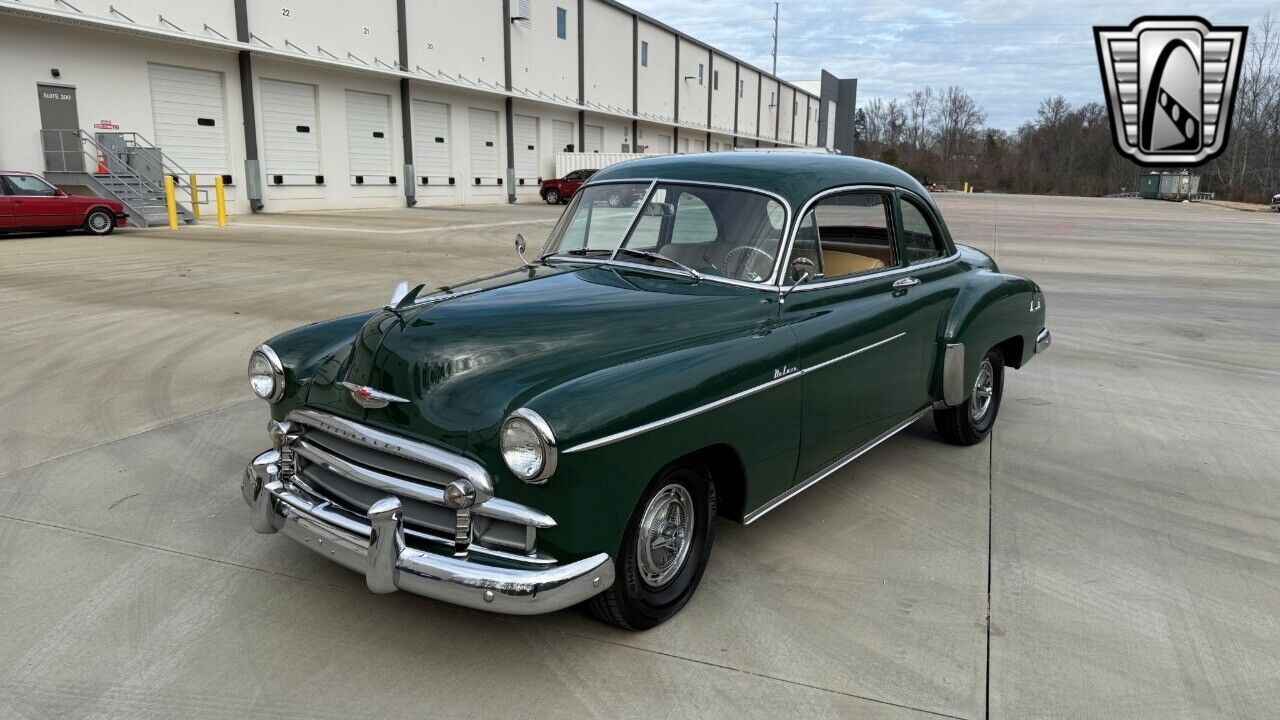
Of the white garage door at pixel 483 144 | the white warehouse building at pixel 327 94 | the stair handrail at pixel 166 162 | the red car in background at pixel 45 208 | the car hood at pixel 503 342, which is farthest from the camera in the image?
the white garage door at pixel 483 144

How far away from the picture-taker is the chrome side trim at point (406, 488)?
267 centimetres

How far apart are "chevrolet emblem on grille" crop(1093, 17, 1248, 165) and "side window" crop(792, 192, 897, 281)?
9.79 m

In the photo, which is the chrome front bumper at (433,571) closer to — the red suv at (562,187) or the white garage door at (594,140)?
the red suv at (562,187)

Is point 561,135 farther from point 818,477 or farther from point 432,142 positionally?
point 818,477

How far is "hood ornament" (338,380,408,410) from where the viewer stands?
2990mm

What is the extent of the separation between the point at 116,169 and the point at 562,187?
17.1 m

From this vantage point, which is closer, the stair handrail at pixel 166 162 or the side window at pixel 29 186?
the side window at pixel 29 186

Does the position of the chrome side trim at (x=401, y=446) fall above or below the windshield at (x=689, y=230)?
below

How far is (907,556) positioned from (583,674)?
65.9 inches

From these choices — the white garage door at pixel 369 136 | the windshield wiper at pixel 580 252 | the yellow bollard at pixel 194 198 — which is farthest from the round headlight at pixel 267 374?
the white garage door at pixel 369 136

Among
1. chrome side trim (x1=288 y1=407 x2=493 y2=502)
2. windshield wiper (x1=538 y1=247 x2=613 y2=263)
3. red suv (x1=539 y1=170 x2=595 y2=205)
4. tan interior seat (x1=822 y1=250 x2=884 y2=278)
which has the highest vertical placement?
red suv (x1=539 y1=170 x2=595 y2=205)

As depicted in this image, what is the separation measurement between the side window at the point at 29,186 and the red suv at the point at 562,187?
1855cm

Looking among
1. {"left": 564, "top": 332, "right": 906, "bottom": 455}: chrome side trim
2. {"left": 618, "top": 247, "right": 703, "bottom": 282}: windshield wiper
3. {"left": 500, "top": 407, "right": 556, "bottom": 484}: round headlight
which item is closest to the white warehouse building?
{"left": 618, "top": 247, "right": 703, "bottom": 282}: windshield wiper

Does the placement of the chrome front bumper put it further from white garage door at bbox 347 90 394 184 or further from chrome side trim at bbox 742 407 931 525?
white garage door at bbox 347 90 394 184
